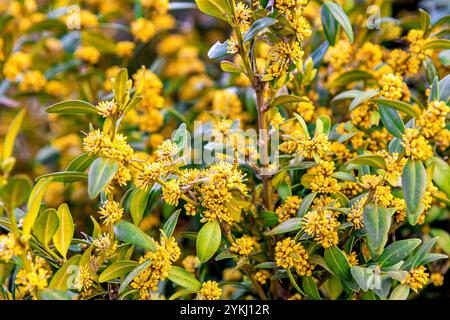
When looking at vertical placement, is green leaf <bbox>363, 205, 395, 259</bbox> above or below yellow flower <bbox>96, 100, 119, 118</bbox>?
below

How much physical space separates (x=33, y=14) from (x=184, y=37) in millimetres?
478

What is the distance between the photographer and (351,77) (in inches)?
42.9

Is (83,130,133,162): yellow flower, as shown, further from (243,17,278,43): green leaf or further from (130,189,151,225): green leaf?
(243,17,278,43): green leaf

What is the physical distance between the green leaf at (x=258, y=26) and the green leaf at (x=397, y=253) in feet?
1.30

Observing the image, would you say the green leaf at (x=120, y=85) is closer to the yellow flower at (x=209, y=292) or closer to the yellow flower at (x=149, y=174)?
the yellow flower at (x=149, y=174)

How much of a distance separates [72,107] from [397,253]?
0.55 m

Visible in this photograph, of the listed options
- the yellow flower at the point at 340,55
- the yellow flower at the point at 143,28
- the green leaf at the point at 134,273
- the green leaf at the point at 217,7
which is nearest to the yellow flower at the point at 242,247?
the green leaf at the point at 134,273

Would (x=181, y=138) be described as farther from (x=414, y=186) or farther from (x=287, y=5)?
(x=414, y=186)

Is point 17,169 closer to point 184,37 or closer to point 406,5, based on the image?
point 184,37

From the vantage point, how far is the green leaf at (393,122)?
81 centimetres

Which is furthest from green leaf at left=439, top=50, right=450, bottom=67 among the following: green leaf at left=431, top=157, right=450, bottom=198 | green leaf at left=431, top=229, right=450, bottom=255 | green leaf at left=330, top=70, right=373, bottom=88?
green leaf at left=431, top=229, right=450, bottom=255

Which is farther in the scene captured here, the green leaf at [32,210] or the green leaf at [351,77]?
the green leaf at [351,77]

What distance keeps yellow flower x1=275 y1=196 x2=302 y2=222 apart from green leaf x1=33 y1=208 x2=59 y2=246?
1.20 ft

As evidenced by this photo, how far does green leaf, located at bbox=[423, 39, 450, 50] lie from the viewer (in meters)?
0.93
